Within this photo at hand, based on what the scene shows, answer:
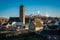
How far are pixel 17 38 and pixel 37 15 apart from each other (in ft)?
98.9

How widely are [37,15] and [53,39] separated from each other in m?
28.9

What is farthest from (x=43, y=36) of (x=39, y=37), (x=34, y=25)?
(x=34, y=25)

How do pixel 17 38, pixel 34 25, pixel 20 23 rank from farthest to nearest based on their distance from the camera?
pixel 20 23 → pixel 34 25 → pixel 17 38

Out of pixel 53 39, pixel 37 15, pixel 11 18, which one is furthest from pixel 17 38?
pixel 37 15

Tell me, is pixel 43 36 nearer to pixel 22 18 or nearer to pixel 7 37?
pixel 7 37

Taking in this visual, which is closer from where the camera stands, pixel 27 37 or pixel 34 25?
pixel 27 37

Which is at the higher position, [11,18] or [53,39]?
[11,18]

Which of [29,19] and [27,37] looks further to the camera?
[29,19]

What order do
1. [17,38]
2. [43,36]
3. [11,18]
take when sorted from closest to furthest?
[17,38] < [43,36] < [11,18]

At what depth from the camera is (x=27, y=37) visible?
22.9 meters

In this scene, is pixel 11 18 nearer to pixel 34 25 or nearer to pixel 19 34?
pixel 34 25

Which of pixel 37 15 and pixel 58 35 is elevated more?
pixel 37 15

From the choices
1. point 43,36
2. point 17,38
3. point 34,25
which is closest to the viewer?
point 17,38

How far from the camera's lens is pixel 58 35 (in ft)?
76.4
